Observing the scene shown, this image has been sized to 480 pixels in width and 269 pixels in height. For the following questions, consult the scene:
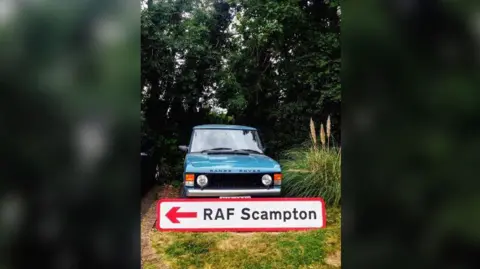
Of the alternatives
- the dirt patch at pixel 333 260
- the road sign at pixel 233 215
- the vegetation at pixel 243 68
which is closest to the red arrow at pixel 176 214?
the road sign at pixel 233 215

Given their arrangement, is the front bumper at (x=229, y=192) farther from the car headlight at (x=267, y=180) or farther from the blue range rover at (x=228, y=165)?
the car headlight at (x=267, y=180)

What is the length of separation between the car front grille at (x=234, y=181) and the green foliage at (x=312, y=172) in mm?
301

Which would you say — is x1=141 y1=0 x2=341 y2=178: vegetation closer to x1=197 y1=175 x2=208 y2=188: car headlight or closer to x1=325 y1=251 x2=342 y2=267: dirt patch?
x1=197 y1=175 x2=208 y2=188: car headlight

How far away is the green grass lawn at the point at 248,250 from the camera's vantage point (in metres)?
3.37

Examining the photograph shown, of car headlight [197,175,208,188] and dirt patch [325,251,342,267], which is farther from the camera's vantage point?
car headlight [197,175,208,188]

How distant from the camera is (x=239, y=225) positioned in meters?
3.21

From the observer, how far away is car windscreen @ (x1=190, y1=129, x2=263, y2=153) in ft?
12.9

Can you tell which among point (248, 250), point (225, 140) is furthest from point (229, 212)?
point (225, 140)
